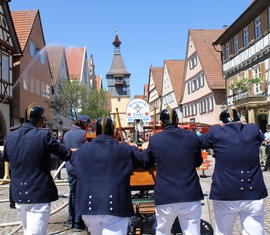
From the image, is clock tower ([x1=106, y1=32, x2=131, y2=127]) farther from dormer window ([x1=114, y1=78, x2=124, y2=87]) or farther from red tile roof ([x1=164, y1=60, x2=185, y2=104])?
red tile roof ([x1=164, y1=60, x2=185, y2=104])

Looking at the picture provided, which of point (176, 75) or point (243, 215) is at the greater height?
point (176, 75)

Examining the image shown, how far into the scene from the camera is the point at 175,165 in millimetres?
3867

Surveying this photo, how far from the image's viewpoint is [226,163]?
4.11 metres

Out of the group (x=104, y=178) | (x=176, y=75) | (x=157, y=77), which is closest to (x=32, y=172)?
(x=104, y=178)

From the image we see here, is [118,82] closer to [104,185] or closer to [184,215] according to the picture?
[184,215]

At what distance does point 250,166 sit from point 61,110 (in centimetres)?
3216

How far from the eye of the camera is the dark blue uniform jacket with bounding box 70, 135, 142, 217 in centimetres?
345

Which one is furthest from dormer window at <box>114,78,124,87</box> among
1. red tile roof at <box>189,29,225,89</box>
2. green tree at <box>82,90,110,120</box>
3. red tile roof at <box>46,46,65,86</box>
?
red tile roof at <box>189,29,225,89</box>

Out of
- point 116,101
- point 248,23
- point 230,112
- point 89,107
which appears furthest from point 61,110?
point 116,101

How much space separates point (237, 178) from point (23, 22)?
1049 inches

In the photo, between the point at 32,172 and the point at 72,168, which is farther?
the point at 72,168

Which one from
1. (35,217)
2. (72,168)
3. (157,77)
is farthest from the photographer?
(157,77)

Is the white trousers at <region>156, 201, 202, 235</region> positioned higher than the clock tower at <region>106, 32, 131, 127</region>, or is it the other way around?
the clock tower at <region>106, 32, 131, 127</region>

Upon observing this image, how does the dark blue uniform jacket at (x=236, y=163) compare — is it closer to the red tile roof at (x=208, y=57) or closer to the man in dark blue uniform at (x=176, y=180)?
the man in dark blue uniform at (x=176, y=180)
